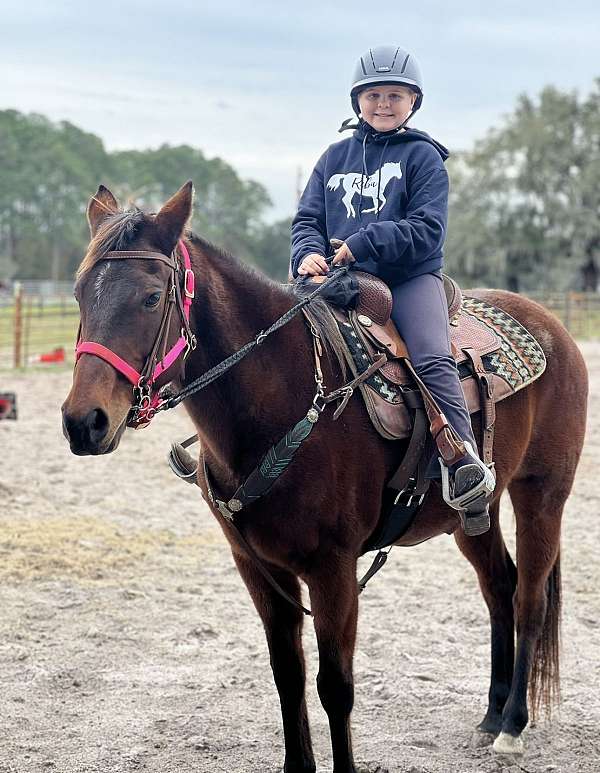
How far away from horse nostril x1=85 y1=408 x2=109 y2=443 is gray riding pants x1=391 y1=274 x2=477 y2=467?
1.27 metres

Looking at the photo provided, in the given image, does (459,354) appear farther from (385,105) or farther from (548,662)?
(548,662)

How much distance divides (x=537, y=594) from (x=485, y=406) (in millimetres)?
1041

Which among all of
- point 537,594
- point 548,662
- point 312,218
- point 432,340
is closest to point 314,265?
point 312,218

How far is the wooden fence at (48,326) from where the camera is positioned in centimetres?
1643

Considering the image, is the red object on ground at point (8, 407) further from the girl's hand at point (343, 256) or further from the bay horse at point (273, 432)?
the girl's hand at point (343, 256)

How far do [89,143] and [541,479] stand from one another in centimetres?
7169

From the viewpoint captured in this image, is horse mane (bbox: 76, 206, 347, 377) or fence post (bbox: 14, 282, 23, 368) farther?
fence post (bbox: 14, 282, 23, 368)

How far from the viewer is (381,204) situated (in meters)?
3.28

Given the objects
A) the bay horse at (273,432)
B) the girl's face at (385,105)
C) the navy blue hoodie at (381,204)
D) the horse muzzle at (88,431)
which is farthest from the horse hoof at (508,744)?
the girl's face at (385,105)

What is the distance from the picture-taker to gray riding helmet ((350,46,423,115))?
127 inches

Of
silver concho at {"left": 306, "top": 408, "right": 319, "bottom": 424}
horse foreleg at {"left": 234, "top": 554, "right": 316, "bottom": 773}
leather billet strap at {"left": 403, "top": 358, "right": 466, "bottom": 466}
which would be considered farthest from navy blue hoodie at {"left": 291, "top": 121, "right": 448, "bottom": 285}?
horse foreleg at {"left": 234, "top": 554, "right": 316, "bottom": 773}

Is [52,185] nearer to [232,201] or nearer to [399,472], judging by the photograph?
[232,201]

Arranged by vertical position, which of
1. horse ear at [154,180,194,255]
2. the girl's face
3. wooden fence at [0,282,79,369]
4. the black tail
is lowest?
the black tail

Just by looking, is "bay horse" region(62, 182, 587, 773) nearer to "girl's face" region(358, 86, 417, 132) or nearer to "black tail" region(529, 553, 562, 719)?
"black tail" region(529, 553, 562, 719)
